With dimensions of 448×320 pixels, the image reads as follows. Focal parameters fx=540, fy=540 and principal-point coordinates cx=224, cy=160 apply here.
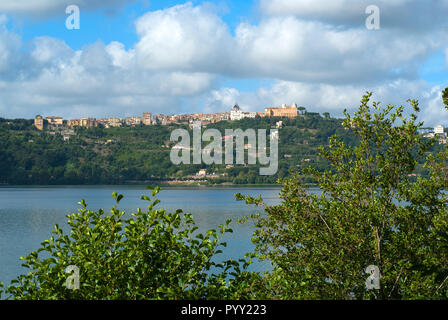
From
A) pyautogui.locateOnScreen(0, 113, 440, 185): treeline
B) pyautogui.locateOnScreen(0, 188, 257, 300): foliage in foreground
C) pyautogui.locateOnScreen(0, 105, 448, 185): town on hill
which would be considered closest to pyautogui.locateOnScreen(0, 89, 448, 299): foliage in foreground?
pyautogui.locateOnScreen(0, 188, 257, 300): foliage in foreground

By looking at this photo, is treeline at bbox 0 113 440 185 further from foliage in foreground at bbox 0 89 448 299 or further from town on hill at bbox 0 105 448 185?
foliage in foreground at bbox 0 89 448 299

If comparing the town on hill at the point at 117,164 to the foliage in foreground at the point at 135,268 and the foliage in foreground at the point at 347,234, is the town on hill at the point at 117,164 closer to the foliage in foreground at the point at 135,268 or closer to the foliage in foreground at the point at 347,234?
the foliage in foreground at the point at 347,234

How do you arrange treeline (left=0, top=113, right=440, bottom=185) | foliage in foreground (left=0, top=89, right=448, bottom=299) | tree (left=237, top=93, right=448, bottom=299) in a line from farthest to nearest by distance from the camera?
treeline (left=0, top=113, right=440, bottom=185), tree (left=237, top=93, right=448, bottom=299), foliage in foreground (left=0, top=89, right=448, bottom=299)

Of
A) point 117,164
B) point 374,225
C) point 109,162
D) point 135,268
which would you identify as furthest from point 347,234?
point 109,162

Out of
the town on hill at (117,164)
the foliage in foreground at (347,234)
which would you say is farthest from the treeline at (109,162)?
the foliage in foreground at (347,234)

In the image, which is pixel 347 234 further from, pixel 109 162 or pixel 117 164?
pixel 109 162

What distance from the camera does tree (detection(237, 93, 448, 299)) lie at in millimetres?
8047

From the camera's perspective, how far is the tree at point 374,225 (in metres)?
8.05

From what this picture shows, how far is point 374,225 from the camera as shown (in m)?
8.08

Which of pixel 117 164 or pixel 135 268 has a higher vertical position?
pixel 135 268

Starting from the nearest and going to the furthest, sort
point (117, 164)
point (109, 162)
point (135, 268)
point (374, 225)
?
point (135, 268), point (374, 225), point (117, 164), point (109, 162)
